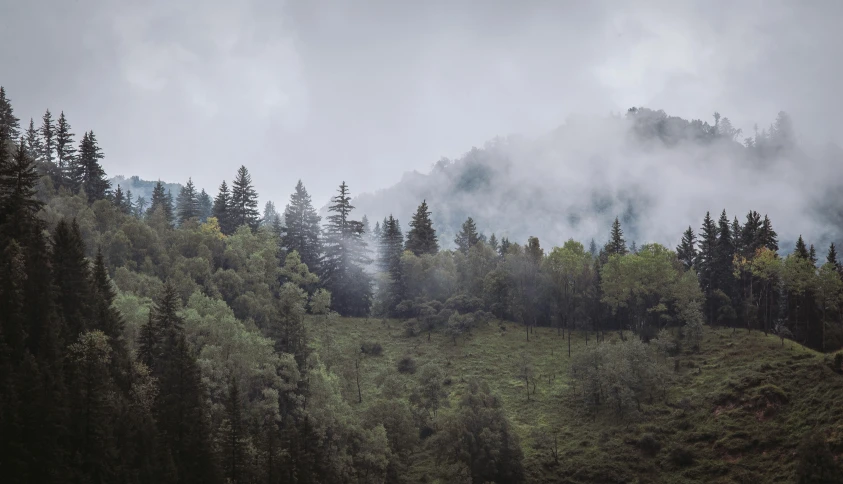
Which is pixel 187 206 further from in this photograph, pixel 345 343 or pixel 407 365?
pixel 407 365

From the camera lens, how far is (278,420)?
60875 mm

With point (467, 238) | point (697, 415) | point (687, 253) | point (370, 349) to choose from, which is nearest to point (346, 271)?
point (370, 349)

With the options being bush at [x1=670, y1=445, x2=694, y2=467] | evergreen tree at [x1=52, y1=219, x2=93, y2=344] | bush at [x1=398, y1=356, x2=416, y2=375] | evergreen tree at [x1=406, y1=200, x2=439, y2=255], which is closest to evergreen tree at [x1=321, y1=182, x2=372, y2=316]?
evergreen tree at [x1=406, y1=200, x2=439, y2=255]

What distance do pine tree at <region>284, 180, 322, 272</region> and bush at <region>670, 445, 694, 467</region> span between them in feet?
247

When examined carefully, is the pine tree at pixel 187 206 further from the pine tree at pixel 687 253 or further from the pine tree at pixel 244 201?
the pine tree at pixel 687 253

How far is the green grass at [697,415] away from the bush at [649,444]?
1.83ft

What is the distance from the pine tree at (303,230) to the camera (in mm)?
115188

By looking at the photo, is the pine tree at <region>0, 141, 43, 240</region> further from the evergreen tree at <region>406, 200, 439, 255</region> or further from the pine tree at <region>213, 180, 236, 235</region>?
the evergreen tree at <region>406, 200, 439, 255</region>

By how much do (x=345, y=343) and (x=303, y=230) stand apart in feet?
113

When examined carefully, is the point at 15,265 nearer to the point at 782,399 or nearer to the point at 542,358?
the point at 542,358

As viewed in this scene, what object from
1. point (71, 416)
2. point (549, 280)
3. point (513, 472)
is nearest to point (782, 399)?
point (513, 472)

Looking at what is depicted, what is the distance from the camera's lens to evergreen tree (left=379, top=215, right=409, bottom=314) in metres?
114

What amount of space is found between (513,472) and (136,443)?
138ft

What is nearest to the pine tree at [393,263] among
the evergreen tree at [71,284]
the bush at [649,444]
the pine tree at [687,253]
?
the bush at [649,444]
